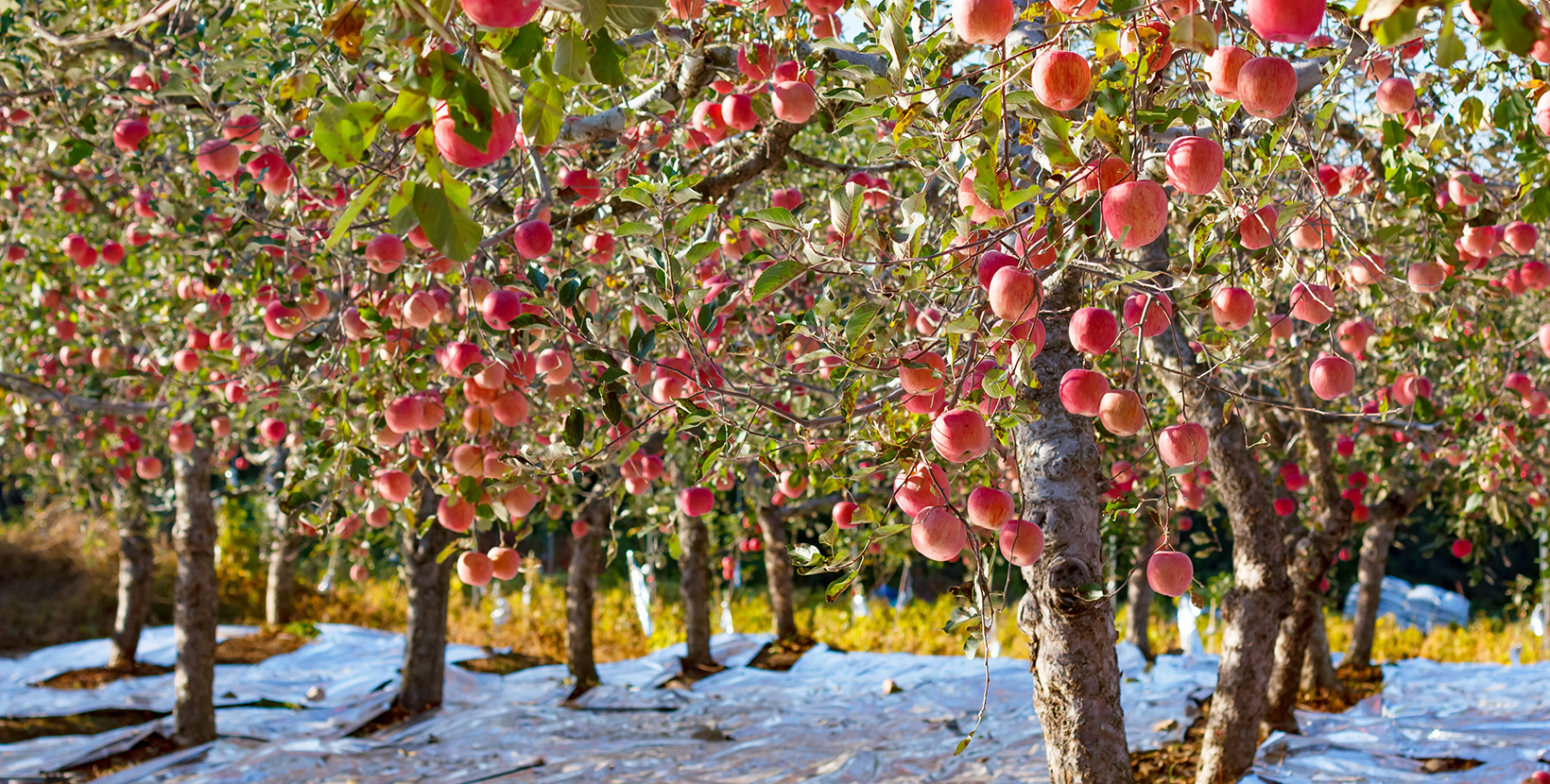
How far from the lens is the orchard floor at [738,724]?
16.1ft

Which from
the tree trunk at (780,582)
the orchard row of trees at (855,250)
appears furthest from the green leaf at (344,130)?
the tree trunk at (780,582)

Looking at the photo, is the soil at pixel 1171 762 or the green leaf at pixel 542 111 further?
the soil at pixel 1171 762

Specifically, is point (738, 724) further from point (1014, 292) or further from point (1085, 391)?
point (1014, 292)

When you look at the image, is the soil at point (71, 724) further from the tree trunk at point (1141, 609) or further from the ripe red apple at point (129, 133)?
the tree trunk at point (1141, 609)

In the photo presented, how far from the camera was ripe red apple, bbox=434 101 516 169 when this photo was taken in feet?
3.10

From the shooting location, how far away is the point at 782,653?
29.5 ft

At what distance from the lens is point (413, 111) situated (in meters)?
0.86

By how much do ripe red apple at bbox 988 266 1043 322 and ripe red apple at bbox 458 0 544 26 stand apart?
688mm

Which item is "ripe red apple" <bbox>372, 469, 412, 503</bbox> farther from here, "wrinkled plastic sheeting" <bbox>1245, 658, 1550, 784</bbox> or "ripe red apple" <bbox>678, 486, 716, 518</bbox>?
"wrinkled plastic sheeting" <bbox>1245, 658, 1550, 784</bbox>

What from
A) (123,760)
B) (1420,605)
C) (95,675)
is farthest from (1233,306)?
(1420,605)

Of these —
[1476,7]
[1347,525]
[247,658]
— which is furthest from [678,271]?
[247,658]

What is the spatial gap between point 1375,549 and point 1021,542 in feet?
21.7

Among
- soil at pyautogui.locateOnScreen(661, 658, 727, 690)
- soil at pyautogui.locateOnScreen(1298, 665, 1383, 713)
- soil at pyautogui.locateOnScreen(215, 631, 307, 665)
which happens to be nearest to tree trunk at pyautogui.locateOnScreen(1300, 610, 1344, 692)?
soil at pyautogui.locateOnScreen(1298, 665, 1383, 713)

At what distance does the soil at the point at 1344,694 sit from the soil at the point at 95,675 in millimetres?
9046
